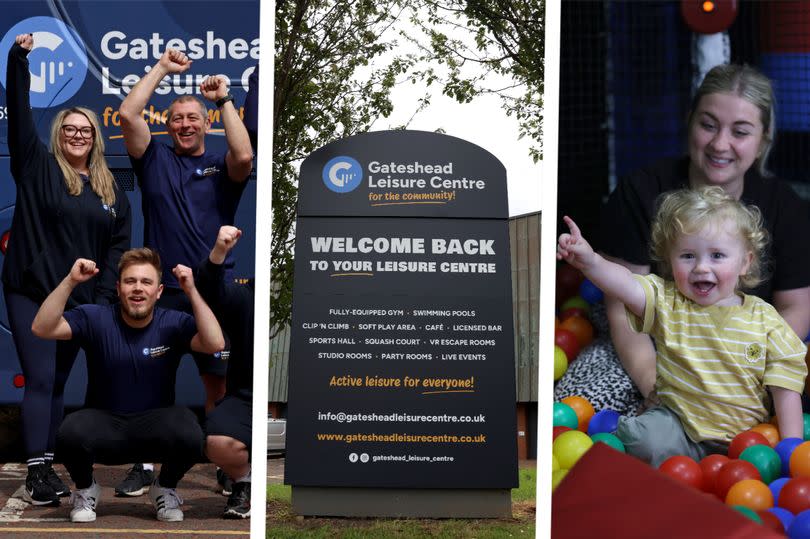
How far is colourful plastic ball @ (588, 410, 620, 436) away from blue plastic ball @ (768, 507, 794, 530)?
30.6 inches

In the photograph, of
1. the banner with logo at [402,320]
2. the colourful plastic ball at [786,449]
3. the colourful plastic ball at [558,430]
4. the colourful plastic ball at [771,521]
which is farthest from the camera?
the banner with logo at [402,320]

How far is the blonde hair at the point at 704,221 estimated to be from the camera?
14.2 ft

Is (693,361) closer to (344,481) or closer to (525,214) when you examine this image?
(525,214)

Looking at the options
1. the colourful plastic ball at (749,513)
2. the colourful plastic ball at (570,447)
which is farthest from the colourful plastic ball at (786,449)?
the colourful plastic ball at (570,447)

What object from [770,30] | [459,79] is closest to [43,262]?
[459,79]

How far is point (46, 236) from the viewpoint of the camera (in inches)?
173

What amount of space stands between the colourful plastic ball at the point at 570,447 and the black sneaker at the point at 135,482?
1.64m

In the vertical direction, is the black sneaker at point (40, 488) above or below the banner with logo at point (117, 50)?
below

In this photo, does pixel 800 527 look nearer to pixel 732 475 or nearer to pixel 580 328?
pixel 732 475

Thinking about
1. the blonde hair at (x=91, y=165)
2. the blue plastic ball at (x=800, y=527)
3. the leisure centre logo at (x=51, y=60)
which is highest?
the leisure centre logo at (x=51, y=60)

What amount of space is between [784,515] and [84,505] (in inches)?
105

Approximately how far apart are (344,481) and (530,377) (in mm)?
1103

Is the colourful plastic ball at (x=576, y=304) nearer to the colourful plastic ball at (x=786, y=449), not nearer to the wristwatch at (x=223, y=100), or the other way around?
the colourful plastic ball at (x=786, y=449)

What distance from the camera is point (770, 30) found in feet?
14.5
